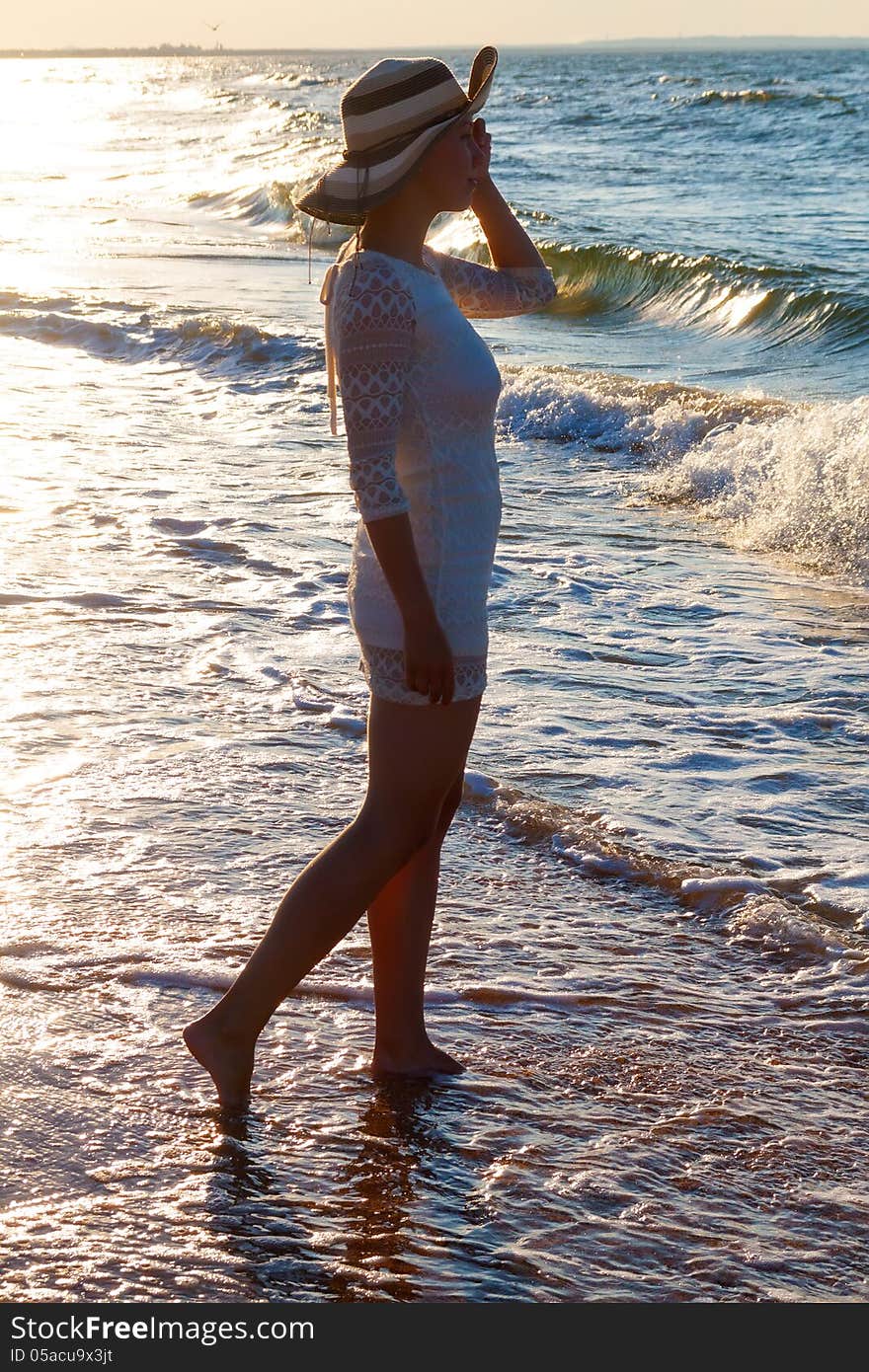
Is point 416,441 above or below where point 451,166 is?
below

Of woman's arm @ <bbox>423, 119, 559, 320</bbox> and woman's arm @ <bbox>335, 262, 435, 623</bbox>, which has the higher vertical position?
woman's arm @ <bbox>423, 119, 559, 320</bbox>

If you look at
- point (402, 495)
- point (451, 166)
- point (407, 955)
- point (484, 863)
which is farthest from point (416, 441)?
point (484, 863)

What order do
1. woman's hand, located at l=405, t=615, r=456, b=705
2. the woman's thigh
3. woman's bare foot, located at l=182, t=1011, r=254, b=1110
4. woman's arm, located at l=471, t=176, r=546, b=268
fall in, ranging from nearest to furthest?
woman's hand, located at l=405, t=615, r=456, b=705 → the woman's thigh → woman's bare foot, located at l=182, t=1011, r=254, b=1110 → woman's arm, located at l=471, t=176, r=546, b=268

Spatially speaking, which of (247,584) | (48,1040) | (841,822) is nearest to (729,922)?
(841,822)

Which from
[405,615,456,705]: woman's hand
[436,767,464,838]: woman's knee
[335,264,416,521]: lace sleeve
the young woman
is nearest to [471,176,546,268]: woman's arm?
the young woman

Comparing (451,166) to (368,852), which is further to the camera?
(368,852)

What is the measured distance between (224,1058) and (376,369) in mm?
1425

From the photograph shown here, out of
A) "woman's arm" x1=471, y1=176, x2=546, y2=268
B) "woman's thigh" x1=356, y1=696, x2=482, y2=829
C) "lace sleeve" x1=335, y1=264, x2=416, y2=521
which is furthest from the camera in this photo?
"woman's arm" x1=471, y1=176, x2=546, y2=268

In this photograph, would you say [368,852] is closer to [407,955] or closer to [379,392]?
[407,955]

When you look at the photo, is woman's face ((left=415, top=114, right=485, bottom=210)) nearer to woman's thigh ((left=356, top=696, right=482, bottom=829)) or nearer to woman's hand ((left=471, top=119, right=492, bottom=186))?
woman's hand ((left=471, top=119, right=492, bottom=186))

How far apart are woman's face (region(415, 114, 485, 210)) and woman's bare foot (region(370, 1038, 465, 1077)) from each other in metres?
1.74

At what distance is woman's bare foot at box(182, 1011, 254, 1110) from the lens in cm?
324

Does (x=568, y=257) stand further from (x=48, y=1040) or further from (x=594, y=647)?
(x=48, y=1040)

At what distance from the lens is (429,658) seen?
2.91m
